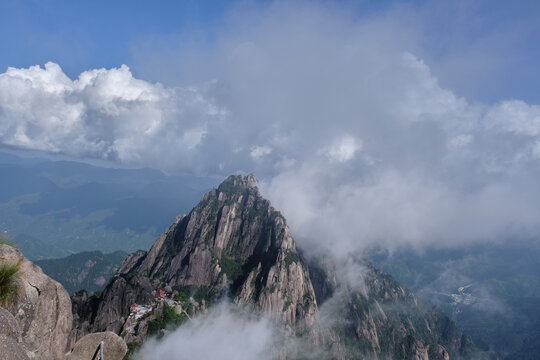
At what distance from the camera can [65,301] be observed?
19281 millimetres

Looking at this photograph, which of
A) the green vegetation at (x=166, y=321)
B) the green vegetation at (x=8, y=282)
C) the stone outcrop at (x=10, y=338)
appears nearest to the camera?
the stone outcrop at (x=10, y=338)

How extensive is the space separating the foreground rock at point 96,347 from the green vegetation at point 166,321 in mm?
142397

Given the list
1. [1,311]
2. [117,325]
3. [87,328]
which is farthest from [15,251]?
[87,328]

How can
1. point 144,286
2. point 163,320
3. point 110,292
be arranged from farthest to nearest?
point 144,286
point 110,292
point 163,320

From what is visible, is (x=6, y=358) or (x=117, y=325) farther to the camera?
(x=117, y=325)

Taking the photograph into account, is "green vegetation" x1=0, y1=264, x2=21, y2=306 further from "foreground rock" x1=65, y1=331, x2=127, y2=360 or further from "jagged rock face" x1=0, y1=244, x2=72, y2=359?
"foreground rock" x1=65, y1=331, x2=127, y2=360

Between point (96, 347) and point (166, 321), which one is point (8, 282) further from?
point (166, 321)

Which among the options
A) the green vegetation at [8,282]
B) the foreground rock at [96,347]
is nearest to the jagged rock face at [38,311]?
the green vegetation at [8,282]

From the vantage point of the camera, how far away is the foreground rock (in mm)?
17816

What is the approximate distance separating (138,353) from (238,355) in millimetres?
92466

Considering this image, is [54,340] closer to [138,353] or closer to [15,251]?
[15,251]

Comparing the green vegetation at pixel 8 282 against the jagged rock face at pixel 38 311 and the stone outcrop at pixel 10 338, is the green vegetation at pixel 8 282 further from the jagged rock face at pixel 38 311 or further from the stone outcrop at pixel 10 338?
the stone outcrop at pixel 10 338

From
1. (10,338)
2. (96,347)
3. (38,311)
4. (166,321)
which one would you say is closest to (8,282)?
(38,311)

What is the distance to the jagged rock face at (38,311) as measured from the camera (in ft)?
51.7
